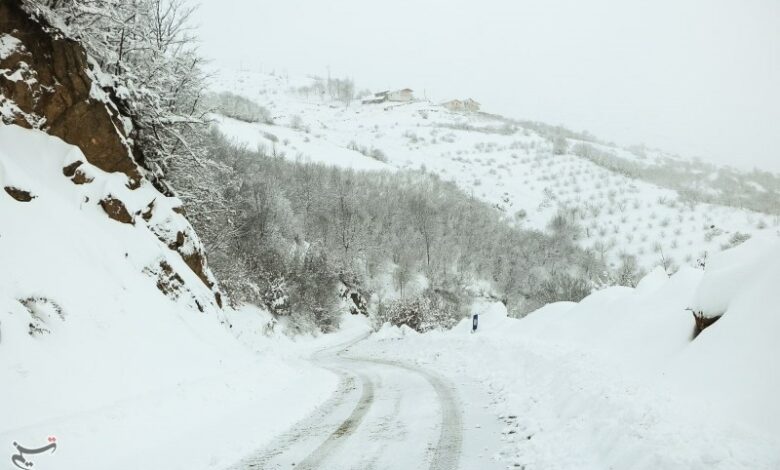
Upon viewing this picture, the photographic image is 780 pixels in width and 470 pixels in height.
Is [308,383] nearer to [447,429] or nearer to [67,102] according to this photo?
[447,429]

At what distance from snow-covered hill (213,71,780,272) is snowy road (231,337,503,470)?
33.3 metres

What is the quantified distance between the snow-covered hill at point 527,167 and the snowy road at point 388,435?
3328cm

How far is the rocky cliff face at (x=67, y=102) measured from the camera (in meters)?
11.0

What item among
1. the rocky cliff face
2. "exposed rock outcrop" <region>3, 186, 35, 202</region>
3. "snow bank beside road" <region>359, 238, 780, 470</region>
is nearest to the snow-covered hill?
the rocky cliff face

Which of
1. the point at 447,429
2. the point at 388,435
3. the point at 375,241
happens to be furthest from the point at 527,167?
the point at 388,435

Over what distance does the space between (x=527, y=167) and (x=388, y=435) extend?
6585 centimetres

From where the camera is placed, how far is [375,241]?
49.9m

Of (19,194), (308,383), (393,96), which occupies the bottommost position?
(308,383)

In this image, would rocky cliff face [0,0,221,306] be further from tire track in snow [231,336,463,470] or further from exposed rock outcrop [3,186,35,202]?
tire track in snow [231,336,463,470]

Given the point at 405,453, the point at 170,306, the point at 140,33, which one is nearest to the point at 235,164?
the point at 140,33

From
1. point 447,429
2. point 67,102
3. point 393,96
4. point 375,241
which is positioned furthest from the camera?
point 393,96

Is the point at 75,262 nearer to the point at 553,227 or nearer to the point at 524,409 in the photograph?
the point at 524,409

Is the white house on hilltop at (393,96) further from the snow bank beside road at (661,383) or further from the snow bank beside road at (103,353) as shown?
the snow bank beside road at (661,383)

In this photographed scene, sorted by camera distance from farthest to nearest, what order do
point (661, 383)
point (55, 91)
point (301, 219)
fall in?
point (301, 219) < point (55, 91) < point (661, 383)
